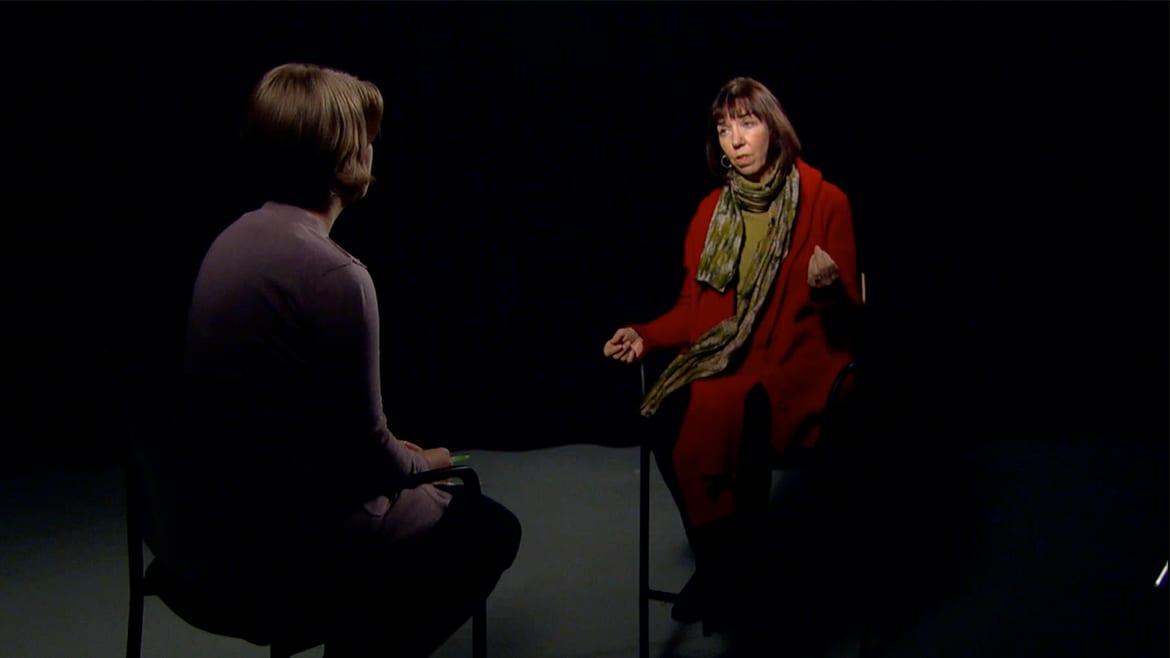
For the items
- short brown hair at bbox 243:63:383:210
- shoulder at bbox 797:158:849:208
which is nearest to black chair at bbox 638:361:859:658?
shoulder at bbox 797:158:849:208

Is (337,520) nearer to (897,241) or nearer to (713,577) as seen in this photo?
(713,577)

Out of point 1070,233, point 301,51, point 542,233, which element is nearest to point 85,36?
point 301,51

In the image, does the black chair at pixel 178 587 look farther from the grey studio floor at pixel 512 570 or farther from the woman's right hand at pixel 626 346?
the woman's right hand at pixel 626 346

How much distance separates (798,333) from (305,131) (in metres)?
1.37

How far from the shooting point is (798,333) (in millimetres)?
2496

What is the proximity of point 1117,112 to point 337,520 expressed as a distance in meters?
3.43

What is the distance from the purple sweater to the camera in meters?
1.41

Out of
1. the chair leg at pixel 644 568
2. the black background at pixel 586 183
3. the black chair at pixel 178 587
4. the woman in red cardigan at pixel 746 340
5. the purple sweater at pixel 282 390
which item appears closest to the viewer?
the purple sweater at pixel 282 390

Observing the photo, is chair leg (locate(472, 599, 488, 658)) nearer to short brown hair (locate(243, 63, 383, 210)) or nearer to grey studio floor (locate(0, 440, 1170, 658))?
grey studio floor (locate(0, 440, 1170, 658))

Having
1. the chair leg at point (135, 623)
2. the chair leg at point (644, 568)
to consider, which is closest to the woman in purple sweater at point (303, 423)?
the chair leg at point (135, 623)

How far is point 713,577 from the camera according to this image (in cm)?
251

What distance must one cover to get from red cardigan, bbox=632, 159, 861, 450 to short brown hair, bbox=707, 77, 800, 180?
0.26ft

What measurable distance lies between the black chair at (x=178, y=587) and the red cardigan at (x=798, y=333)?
937 millimetres

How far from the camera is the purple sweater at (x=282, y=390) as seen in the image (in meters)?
1.41
